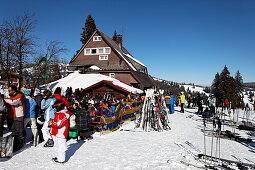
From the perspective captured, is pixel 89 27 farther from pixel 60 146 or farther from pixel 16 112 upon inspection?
pixel 60 146

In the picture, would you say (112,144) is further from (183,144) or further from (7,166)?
(7,166)

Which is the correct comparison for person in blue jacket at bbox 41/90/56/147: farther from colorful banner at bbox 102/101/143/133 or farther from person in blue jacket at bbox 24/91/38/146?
Answer: colorful banner at bbox 102/101/143/133

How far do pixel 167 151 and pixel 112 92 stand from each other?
56.0ft

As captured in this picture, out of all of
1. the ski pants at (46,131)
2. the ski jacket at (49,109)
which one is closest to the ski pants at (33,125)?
the ski pants at (46,131)

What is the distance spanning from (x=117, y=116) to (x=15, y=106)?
565 centimetres

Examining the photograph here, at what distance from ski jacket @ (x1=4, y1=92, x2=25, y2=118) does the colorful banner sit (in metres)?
3.93

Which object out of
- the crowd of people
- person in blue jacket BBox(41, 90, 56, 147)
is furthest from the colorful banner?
person in blue jacket BBox(41, 90, 56, 147)

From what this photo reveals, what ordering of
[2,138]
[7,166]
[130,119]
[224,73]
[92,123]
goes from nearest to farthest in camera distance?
1. [7,166]
2. [2,138]
3. [92,123]
4. [130,119]
5. [224,73]

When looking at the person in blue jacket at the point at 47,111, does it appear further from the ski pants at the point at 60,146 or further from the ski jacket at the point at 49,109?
the ski pants at the point at 60,146

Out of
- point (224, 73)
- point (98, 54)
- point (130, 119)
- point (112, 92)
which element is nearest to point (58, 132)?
point (130, 119)

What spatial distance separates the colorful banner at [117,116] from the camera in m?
9.22

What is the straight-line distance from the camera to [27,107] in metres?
6.53

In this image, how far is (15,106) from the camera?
593cm

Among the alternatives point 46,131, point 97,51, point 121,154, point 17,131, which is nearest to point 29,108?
point 17,131
